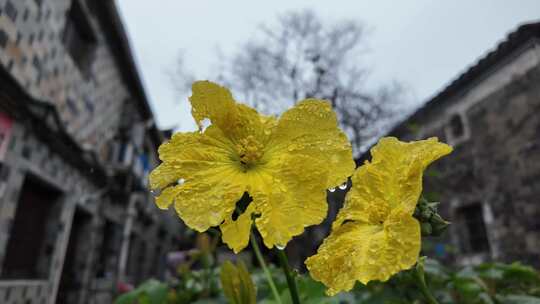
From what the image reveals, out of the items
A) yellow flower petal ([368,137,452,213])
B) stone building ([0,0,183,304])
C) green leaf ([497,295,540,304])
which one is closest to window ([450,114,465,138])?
stone building ([0,0,183,304])

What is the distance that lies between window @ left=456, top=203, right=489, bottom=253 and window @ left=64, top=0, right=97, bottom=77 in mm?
8328

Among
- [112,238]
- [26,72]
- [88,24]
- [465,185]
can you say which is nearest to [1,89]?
[26,72]

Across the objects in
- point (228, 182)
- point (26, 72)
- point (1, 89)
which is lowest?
point (228, 182)

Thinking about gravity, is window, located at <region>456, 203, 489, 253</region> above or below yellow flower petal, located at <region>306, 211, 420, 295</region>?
above

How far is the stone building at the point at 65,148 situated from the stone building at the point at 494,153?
610 cm

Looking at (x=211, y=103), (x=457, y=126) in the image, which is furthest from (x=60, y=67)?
(x=457, y=126)

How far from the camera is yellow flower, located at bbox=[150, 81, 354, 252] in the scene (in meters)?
0.50

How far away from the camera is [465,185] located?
30.6 ft

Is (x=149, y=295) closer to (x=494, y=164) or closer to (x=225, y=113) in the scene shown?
(x=225, y=113)

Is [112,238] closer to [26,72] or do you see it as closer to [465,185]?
[26,72]

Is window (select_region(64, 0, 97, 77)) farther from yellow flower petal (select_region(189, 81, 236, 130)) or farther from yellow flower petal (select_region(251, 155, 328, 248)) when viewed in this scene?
yellow flower petal (select_region(251, 155, 328, 248))

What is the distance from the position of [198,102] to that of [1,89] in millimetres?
4169

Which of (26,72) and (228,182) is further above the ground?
(26,72)

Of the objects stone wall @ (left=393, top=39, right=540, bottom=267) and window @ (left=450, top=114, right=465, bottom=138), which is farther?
window @ (left=450, top=114, right=465, bottom=138)
